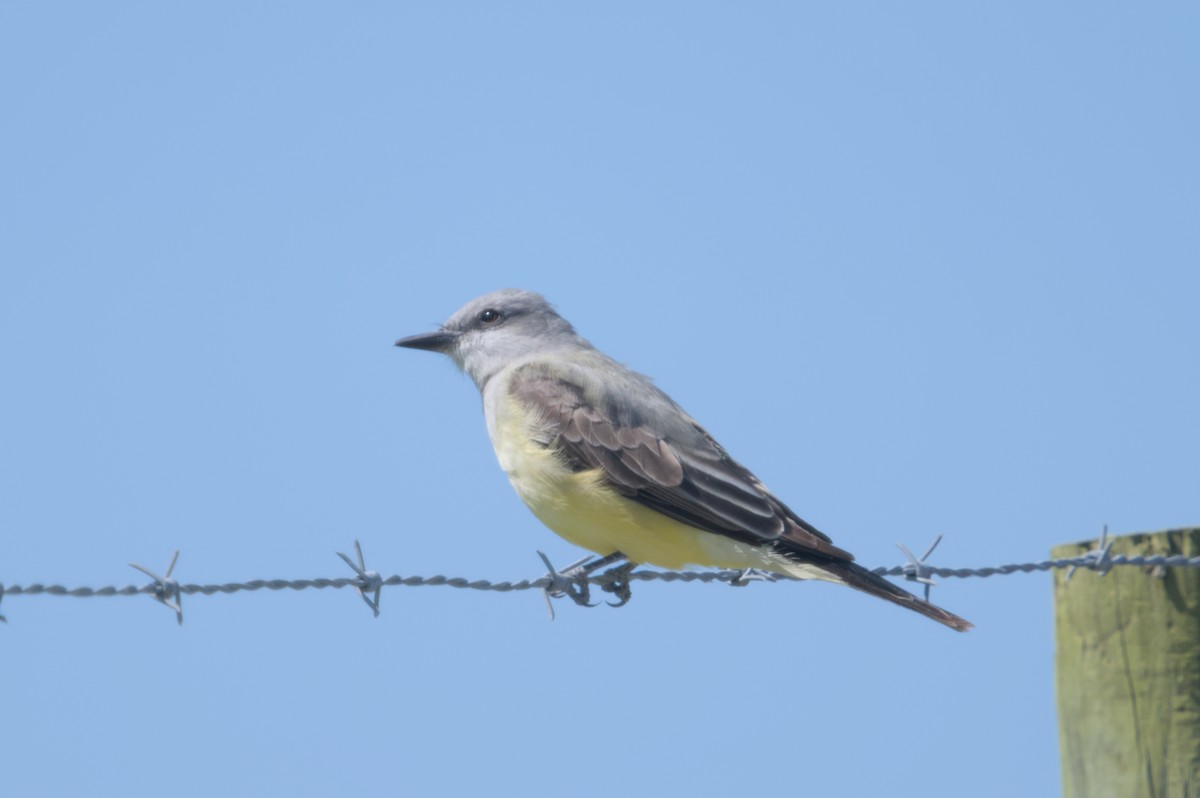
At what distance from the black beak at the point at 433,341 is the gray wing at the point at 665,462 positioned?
4.22 ft

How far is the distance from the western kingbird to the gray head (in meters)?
0.72

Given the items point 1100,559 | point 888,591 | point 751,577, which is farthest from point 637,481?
point 1100,559

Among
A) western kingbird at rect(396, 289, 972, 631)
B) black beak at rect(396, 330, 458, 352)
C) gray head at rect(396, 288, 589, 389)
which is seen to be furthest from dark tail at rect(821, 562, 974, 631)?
black beak at rect(396, 330, 458, 352)

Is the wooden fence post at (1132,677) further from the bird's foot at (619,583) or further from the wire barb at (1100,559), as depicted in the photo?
the bird's foot at (619,583)

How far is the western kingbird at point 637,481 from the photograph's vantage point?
18.0ft

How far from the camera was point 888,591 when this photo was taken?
194 inches

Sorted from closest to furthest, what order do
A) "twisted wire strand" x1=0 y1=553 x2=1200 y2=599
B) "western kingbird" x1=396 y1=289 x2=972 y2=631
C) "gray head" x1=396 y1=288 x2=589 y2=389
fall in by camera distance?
"twisted wire strand" x1=0 y1=553 x2=1200 y2=599 → "western kingbird" x1=396 y1=289 x2=972 y2=631 → "gray head" x1=396 y1=288 x2=589 y2=389

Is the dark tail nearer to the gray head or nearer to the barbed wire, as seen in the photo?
the barbed wire

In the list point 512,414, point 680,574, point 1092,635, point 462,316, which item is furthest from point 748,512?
point 462,316

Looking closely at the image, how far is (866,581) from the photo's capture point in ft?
16.6

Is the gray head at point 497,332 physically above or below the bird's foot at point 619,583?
above

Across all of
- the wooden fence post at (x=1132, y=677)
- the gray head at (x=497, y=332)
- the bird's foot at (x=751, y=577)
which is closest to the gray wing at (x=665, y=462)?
the bird's foot at (x=751, y=577)

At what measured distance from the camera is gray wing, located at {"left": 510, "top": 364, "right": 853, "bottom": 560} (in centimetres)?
554

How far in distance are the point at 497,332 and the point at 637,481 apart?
2201 mm
